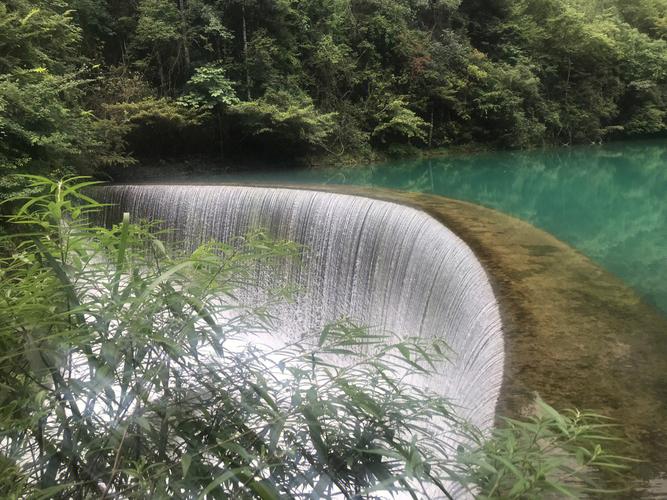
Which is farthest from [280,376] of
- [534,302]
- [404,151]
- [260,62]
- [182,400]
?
[404,151]

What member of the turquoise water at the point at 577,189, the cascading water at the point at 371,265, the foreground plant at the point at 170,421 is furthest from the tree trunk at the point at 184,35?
the foreground plant at the point at 170,421

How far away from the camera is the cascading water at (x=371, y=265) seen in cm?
340

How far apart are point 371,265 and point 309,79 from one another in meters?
8.90

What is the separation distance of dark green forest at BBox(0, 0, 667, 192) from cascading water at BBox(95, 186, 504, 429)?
2105 mm

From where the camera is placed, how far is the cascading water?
3.40 metres

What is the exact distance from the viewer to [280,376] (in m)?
1.20

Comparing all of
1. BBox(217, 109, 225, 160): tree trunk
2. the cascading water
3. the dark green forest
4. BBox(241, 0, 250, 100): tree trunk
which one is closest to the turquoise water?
the dark green forest

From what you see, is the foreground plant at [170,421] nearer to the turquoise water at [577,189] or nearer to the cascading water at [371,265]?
the cascading water at [371,265]

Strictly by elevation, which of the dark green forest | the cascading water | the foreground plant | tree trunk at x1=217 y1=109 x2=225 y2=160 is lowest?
the cascading water

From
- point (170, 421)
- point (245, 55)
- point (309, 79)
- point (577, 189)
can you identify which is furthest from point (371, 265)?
point (309, 79)

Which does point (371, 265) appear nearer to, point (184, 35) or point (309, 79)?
point (184, 35)

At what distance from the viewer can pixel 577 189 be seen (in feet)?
33.5

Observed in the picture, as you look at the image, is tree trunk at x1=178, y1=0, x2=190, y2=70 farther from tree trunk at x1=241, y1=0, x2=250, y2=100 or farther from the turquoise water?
the turquoise water

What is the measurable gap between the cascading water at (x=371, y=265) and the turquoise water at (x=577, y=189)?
1.64m
